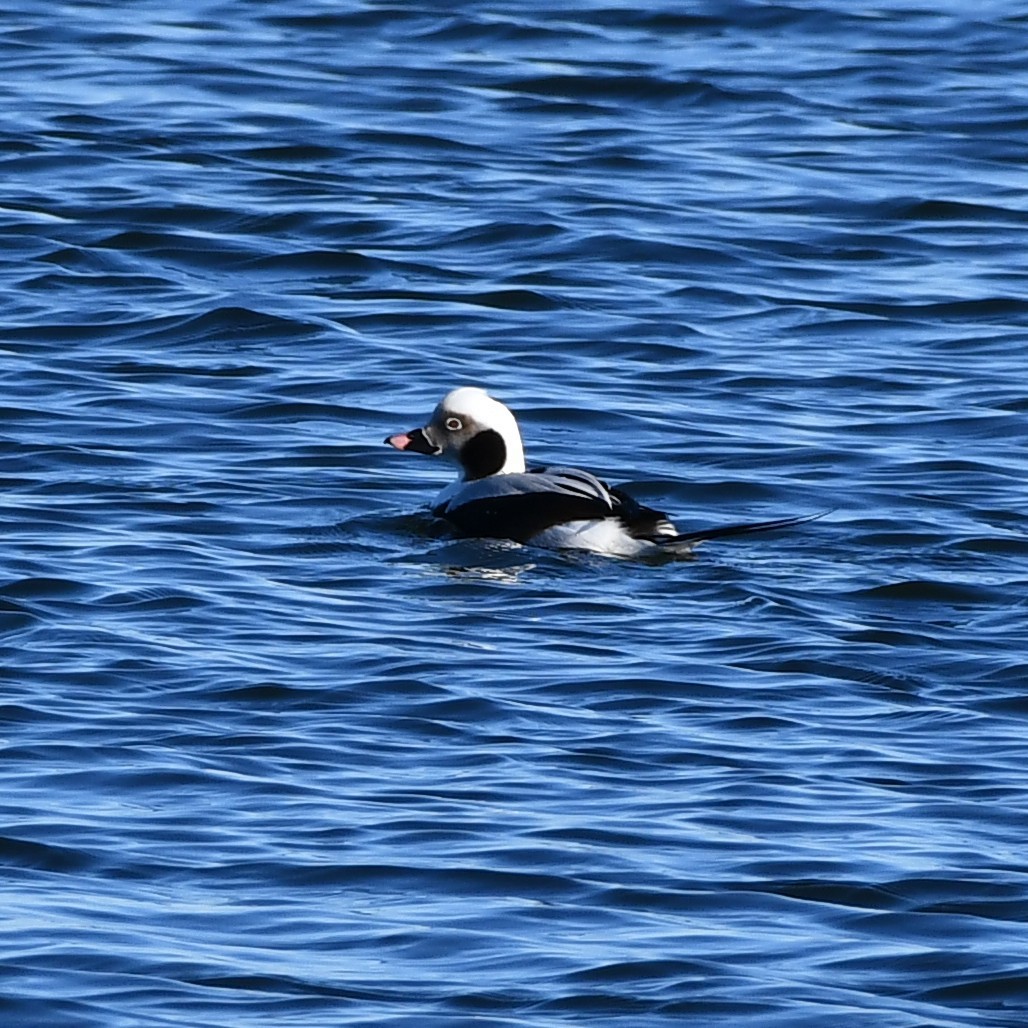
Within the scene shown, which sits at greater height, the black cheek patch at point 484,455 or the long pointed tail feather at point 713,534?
the black cheek patch at point 484,455

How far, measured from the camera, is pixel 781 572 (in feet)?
35.8

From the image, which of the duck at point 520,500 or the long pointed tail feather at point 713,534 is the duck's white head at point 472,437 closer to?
the duck at point 520,500

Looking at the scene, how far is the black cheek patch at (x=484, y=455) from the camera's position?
39.7 feet

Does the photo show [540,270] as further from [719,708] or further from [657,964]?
[657,964]

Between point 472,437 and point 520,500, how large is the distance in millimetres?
852

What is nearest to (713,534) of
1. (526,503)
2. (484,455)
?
(526,503)

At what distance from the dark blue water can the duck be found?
120mm

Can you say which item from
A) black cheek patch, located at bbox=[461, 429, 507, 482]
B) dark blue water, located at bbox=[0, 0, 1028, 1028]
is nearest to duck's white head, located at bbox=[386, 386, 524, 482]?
black cheek patch, located at bbox=[461, 429, 507, 482]

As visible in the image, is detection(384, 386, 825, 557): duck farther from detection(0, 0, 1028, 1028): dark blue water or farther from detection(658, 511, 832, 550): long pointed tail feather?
detection(0, 0, 1028, 1028): dark blue water

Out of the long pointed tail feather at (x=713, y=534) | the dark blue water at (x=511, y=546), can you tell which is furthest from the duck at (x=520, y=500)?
the dark blue water at (x=511, y=546)

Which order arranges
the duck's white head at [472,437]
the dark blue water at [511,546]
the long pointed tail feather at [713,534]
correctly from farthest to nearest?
the duck's white head at [472,437] < the long pointed tail feather at [713,534] < the dark blue water at [511,546]

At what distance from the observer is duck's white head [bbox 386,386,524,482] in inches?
476

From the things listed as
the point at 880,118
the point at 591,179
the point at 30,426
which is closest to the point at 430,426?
the point at 30,426

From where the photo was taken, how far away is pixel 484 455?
12141 millimetres
